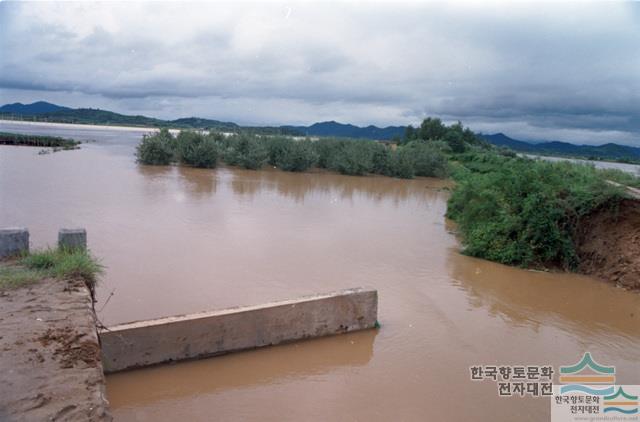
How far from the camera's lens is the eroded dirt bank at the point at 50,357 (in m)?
2.86

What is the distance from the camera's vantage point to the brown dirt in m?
10.2

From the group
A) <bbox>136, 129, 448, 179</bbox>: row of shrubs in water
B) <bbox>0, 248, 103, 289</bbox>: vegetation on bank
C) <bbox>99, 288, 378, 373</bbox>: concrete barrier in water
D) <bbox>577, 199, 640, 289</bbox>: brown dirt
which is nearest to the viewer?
<bbox>0, 248, 103, 289</bbox>: vegetation on bank

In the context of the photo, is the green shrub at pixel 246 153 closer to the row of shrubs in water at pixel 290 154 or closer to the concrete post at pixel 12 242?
the row of shrubs in water at pixel 290 154

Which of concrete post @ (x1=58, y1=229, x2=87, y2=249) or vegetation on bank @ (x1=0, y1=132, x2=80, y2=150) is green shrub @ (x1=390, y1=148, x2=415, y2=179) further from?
concrete post @ (x1=58, y1=229, x2=87, y2=249)

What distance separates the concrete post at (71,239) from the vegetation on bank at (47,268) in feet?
0.67

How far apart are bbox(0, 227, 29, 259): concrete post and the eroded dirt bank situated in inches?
44.8

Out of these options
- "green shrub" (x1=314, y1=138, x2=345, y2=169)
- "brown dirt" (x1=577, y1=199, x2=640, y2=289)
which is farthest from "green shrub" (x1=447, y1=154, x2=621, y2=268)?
"green shrub" (x1=314, y1=138, x2=345, y2=169)

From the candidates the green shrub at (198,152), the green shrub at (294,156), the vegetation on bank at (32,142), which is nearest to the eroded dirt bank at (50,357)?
the green shrub at (198,152)

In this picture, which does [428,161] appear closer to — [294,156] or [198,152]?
[294,156]

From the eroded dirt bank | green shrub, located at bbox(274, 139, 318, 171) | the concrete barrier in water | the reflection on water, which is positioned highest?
green shrub, located at bbox(274, 139, 318, 171)

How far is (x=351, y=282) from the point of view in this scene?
29.5 ft

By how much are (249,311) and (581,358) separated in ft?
15.4

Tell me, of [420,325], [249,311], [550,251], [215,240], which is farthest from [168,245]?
[550,251]

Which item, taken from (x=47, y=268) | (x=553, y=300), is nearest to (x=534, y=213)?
(x=553, y=300)
